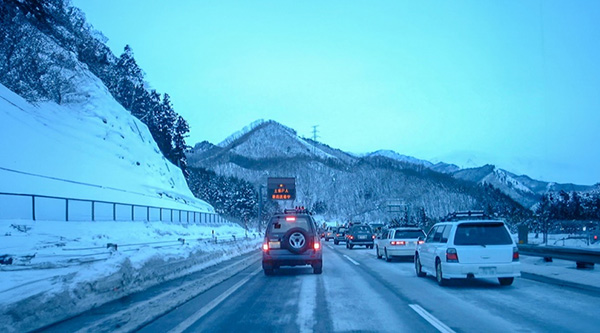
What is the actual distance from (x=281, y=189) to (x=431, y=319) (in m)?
49.2

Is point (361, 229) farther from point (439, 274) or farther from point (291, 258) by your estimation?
point (439, 274)

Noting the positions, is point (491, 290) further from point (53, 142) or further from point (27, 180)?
point (53, 142)

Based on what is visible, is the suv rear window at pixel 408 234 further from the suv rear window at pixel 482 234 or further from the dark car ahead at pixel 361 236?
the dark car ahead at pixel 361 236

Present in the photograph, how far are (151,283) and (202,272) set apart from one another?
16.0 feet

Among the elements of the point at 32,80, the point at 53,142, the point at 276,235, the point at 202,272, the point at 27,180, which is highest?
the point at 32,80

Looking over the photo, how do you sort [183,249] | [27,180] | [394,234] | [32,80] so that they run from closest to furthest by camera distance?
[183,249] → [394,234] → [27,180] → [32,80]

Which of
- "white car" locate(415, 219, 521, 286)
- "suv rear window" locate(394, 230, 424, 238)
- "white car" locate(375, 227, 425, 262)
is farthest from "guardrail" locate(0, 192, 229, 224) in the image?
"white car" locate(415, 219, 521, 286)

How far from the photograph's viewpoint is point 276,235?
19.5 meters

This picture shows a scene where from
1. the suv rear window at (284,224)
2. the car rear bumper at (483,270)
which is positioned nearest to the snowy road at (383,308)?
the car rear bumper at (483,270)

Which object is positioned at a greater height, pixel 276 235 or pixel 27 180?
pixel 27 180

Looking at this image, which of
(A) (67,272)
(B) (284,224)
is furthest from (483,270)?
(A) (67,272)

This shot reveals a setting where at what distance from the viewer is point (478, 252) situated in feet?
47.2

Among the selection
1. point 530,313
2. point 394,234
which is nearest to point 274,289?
point 530,313

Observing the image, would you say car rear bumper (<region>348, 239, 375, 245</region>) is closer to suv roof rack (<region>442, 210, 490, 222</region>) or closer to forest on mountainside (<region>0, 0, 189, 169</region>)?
suv roof rack (<region>442, 210, 490, 222</region>)
